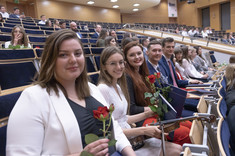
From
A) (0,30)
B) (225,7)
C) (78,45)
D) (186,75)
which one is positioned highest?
(225,7)

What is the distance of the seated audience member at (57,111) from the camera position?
21.8 inches

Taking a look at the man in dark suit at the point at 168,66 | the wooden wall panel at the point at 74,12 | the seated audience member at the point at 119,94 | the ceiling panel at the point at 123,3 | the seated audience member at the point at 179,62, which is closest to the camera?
the seated audience member at the point at 119,94

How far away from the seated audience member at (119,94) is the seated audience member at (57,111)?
30cm

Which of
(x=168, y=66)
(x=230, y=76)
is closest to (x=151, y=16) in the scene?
(x=168, y=66)

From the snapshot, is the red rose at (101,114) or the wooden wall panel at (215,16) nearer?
the red rose at (101,114)

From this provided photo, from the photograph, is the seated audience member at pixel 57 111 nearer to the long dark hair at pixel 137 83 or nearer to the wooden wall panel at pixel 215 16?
the long dark hair at pixel 137 83

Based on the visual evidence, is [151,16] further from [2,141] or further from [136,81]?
[2,141]

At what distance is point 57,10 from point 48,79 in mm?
10233

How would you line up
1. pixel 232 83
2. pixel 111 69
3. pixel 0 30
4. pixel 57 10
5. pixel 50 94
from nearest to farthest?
pixel 50 94 < pixel 111 69 < pixel 232 83 < pixel 0 30 < pixel 57 10

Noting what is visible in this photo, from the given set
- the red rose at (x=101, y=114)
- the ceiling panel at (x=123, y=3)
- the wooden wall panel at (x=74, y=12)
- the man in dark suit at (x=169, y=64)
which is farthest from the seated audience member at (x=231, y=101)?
the ceiling panel at (x=123, y=3)

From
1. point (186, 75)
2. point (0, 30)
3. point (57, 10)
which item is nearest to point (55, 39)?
point (186, 75)

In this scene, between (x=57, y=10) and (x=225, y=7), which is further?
(x=225, y=7)

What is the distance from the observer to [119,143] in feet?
2.65

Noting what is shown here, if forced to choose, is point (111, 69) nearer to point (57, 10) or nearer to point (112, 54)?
point (112, 54)
